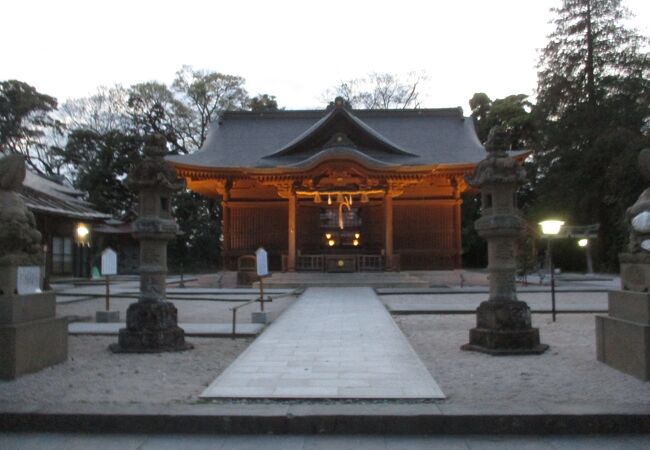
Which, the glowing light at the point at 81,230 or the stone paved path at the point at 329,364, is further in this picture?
the glowing light at the point at 81,230

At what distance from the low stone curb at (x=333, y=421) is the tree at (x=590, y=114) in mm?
25492

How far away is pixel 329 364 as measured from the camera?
6746 millimetres

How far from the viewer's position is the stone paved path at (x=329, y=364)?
5.41 meters

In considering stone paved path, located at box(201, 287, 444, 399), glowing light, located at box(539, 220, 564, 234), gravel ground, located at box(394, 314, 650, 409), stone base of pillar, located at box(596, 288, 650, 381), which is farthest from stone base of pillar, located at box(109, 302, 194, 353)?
glowing light, located at box(539, 220, 564, 234)

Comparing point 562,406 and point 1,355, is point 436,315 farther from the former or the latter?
point 1,355

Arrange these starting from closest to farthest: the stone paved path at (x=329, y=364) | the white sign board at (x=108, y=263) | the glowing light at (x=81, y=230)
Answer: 1. the stone paved path at (x=329, y=364)
2. the white sign board at (x=108, y=263)
3. the glowing light at (x=81, y=230)

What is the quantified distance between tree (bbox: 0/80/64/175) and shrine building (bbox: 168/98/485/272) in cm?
2078

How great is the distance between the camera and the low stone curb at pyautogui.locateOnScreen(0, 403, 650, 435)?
457 cm

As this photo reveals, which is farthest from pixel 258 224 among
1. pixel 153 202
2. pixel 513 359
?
pixel 513 359

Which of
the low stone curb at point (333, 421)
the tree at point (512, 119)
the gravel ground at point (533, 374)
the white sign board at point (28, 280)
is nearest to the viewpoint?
the low stone curb at point (333, 421)

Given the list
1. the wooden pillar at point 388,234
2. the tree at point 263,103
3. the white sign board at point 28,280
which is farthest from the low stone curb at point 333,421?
the tree at point 263,103

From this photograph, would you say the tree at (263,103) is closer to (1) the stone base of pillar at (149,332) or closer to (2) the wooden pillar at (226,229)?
(2) the wooden pillar at (226,229)

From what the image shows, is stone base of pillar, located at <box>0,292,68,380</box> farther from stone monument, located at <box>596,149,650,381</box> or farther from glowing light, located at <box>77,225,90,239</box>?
glowing light, located at <box>77,225,90,239</box>

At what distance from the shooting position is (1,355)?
5863 millimetres
